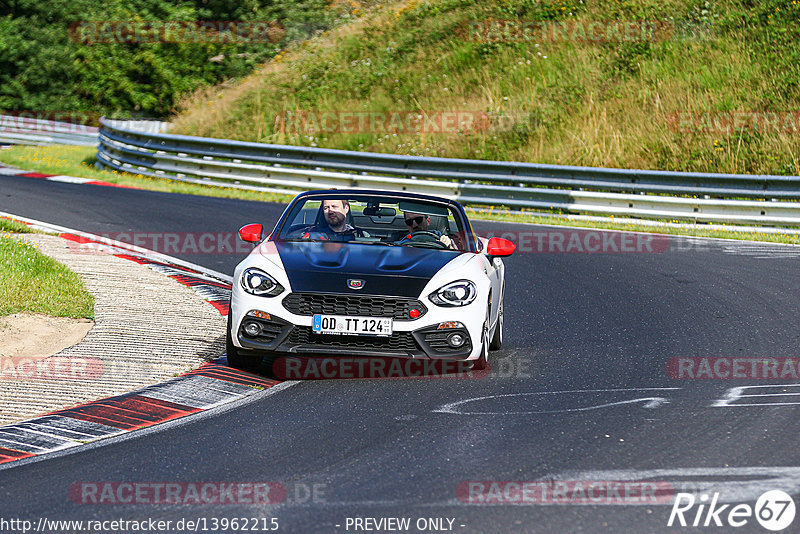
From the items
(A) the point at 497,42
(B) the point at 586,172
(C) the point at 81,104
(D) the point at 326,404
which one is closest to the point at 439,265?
(D) the point at 326,404

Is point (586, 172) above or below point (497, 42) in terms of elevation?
below

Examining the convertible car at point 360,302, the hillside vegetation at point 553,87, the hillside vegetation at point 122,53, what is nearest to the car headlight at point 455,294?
the convertible car at point 360,302

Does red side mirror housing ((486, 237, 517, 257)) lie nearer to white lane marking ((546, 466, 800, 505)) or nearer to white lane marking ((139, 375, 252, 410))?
white lane marking ((139, 375, 252, 410))

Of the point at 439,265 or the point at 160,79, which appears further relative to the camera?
the point at 160,79

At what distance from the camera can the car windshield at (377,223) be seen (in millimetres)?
8672

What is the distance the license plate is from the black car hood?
0.62 ft

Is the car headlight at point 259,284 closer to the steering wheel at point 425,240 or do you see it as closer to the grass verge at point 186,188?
the steering wheel at point 425,240

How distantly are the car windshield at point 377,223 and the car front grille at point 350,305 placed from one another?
106 cm

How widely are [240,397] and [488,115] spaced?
2030 cm

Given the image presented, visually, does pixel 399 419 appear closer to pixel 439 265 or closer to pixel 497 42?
pixel 439 265

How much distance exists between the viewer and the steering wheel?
8.60 metres

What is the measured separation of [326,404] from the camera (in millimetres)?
6953

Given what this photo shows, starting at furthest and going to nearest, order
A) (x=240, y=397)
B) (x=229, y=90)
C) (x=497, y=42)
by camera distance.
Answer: (x=229, y=90)
(x=497, y=42)
(x=240, y=397)

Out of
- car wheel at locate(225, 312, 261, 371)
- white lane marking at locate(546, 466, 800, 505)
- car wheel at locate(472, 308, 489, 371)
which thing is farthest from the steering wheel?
white lane marking at locate(546, 466, 800, 505)
